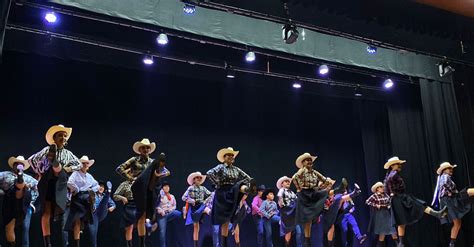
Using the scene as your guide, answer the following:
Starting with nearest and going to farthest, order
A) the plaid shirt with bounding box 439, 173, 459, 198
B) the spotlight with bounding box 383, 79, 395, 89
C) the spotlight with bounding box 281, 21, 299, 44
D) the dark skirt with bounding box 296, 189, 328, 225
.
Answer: the spotlight with bounding box 281, 21, 299, 44, the dark skirt with bounding box 296, 189, 328, 225, the plaid shirt with bounding box 439, 173, 459, 198, the spotlight with bounding box 383, 79, 395, 89

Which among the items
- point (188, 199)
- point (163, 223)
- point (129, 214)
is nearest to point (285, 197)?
point (188, 199)

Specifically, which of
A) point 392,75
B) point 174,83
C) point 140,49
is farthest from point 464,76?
point 140,49

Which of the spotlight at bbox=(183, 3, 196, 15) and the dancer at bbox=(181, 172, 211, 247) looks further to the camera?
the dancer at bbox=(181, 172, 211, 247)

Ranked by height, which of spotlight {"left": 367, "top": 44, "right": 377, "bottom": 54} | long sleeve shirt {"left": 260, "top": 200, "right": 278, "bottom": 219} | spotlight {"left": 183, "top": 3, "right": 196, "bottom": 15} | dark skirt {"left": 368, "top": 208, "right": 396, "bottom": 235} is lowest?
dark skirt {"left": 368, "top": 208, "right": 396, "bottom": 235}

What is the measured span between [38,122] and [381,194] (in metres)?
6.91

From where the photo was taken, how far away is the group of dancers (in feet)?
20.4

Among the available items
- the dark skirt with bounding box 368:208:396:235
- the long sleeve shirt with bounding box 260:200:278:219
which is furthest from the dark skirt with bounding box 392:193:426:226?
the long sleeve shirt with bounding box 260:200:278:219

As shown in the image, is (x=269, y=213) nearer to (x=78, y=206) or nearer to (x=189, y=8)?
(x=78, y=206)

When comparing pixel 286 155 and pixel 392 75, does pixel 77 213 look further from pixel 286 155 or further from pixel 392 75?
pixel 392 75

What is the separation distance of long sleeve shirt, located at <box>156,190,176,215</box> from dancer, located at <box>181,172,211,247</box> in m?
0.23

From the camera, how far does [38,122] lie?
9.04 metres

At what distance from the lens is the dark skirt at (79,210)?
676 centimetres

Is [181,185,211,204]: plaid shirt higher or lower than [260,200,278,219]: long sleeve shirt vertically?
higher

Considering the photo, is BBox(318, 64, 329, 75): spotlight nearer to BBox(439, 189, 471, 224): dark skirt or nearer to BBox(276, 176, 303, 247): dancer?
BBox(276, 176, 303, 247): dancer
